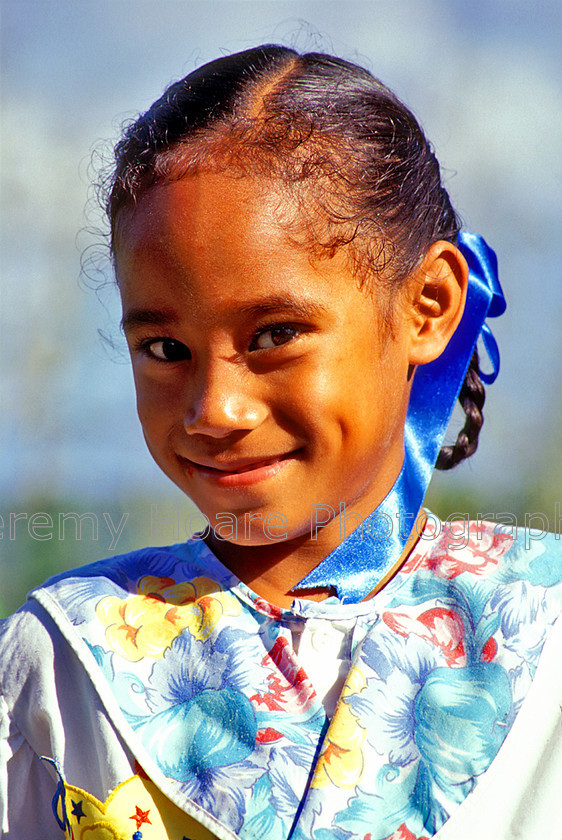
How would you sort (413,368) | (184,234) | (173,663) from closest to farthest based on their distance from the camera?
(184,234)
(173,663)
(413,368)

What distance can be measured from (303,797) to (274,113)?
2.50 ft

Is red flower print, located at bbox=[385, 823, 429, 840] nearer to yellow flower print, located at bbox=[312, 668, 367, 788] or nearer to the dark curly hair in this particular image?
yellow flower print, located at bbox=[312, 668, 367, 788]

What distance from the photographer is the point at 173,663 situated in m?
1.02

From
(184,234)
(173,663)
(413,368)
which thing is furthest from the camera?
(413,368)

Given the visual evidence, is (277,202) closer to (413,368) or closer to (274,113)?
(274,113)

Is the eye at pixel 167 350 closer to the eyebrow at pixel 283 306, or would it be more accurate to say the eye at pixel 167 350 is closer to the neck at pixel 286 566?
the eyebrow at pixel 283 306

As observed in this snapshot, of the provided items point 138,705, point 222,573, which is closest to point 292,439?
point 222,573

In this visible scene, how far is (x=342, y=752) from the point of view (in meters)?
0.94

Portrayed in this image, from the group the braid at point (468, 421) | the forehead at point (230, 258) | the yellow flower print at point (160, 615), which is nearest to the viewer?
the forehead at point (230, 258)

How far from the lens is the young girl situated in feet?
3.04

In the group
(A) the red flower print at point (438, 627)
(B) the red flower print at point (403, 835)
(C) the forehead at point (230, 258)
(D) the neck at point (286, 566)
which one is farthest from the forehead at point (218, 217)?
(B) the red flower print at point (403, 835)

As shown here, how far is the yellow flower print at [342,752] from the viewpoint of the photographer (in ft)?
3.04

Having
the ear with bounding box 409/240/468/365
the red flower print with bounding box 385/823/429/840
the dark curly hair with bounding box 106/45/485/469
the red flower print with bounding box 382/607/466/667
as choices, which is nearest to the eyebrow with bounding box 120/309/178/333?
the dark curly hair with bounding box 106/45/485/469

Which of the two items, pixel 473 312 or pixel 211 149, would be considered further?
pixel 473 312
